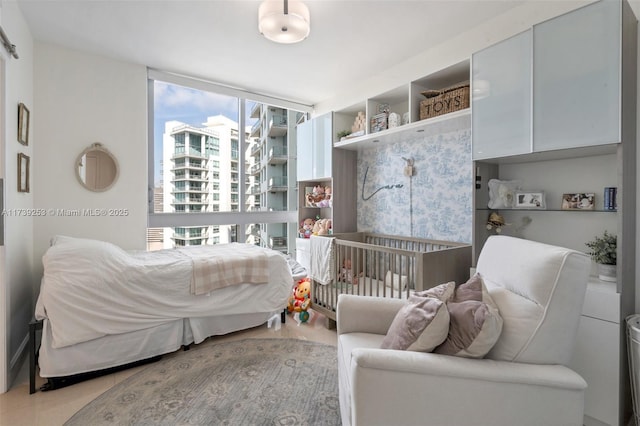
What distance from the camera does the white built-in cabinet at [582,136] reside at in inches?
63.0

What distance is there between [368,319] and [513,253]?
0.80m

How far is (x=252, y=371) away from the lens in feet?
7.39

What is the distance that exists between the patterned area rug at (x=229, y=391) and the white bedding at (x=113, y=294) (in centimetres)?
36

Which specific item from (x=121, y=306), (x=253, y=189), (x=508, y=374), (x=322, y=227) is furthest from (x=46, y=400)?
(x=253, y=189)

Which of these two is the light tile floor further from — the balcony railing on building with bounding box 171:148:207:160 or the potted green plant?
the potted green plant

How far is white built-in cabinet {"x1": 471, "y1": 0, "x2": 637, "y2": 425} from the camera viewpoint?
1.60 m

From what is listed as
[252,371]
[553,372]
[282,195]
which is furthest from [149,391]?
[282,195]

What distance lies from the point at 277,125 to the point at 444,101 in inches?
94.8

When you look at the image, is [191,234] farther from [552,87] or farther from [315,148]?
[552,87]

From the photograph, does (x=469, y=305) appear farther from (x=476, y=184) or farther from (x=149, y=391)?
(x=149, y=391)

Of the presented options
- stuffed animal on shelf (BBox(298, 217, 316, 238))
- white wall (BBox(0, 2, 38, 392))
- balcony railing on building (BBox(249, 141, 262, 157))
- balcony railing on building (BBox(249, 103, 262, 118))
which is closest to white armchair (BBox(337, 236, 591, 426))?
white wall (BBox(0, 2, 38, 392))

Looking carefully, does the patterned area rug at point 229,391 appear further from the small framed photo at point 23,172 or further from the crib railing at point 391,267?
the small framed photo at point 23,172

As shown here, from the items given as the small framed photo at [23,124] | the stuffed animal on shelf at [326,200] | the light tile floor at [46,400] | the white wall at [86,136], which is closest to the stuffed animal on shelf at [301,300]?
the stuffed animal on shelf at [326,200]

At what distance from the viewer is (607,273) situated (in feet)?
5.77
